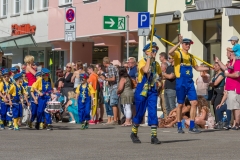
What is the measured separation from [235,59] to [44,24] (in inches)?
922

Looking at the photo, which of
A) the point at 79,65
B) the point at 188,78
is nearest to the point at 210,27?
the point at 79,65

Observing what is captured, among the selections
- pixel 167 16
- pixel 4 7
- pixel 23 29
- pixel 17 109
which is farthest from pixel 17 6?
pixel 17 109

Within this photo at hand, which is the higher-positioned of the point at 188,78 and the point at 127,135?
the point at 188,78

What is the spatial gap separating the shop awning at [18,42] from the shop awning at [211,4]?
1652 cm

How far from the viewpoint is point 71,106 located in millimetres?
26656

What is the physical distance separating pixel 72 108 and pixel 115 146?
37.6 ft

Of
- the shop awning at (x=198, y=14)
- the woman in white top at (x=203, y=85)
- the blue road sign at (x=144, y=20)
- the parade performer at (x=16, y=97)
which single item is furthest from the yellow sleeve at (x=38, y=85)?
the shop awning at (x=198, y=14)

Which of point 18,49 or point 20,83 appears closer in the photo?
point 20,83

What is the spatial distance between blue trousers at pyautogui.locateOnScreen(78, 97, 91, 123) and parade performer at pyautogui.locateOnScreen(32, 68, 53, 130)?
2.66 ft

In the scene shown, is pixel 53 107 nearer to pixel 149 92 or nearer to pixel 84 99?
pixel 84 99

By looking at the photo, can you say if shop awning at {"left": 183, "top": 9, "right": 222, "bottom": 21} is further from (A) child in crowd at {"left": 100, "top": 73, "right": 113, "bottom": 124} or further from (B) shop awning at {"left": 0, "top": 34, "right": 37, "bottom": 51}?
(B) shop awning at {"left": 0, "top": 34, "right": 37, "bottom": 51}

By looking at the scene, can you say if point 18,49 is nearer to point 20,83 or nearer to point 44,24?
point 44,24

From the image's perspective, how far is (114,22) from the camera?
2581 centimetres

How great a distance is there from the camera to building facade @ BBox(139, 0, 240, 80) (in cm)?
2550
